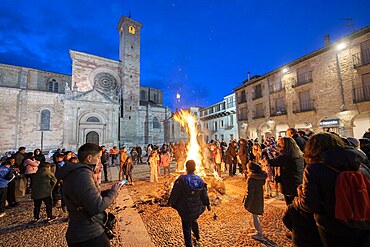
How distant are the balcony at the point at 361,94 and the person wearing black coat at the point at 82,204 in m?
18.8

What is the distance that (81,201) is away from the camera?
1.78 m

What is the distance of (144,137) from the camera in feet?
104

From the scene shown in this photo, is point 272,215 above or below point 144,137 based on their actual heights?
below

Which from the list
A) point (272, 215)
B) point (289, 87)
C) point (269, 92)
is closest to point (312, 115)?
point (289, 87)

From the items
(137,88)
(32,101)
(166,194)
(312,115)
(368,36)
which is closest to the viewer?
(166,194)

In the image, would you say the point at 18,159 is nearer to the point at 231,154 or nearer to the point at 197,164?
the point at 197,164

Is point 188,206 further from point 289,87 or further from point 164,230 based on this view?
point 289,87

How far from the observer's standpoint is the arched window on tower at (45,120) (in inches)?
936

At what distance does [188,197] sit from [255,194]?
66.3 inches

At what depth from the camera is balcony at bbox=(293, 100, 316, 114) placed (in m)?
16.2

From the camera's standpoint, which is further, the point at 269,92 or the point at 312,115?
the point at 269,92

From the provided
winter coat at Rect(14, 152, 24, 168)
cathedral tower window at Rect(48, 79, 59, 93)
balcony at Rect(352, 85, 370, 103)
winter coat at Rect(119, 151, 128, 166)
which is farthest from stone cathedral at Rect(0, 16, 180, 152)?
balcony at Rect(352, 85, 370, 103)

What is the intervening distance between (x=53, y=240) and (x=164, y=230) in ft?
8.69

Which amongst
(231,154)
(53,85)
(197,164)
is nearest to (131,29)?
(53,85)
